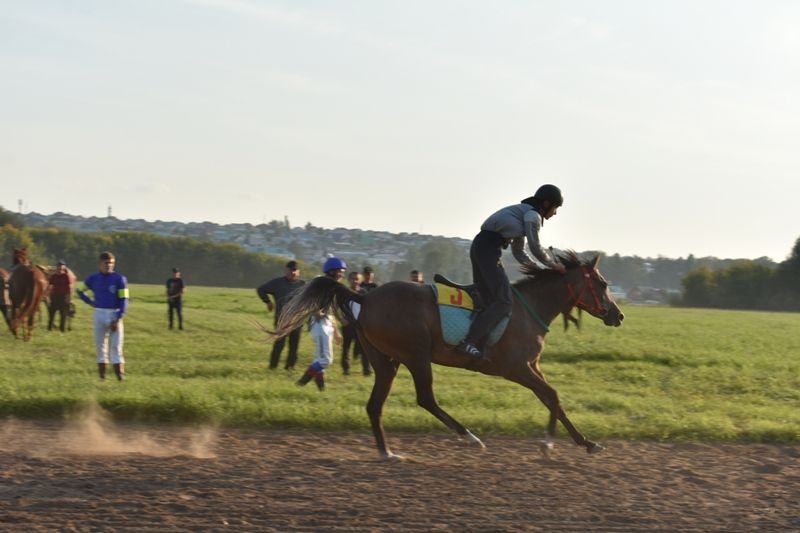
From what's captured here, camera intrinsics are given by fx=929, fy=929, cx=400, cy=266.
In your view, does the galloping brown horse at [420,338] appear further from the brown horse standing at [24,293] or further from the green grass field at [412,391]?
the brown horse standing at [24,293]

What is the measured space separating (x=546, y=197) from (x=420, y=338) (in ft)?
6.45

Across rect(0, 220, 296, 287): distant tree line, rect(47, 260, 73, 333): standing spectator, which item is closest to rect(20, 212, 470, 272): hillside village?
rect(0, 220, 296, 287): distant tree line

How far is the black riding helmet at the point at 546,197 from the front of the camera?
9.51m

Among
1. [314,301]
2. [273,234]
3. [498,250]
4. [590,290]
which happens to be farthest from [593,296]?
[273,234]

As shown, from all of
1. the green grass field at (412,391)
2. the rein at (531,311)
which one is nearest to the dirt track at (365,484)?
the green grass field at (412,391)

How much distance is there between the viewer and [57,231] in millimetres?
99250

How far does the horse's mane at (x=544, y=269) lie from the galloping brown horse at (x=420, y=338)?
114mm

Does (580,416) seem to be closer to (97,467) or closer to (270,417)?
(270,417)

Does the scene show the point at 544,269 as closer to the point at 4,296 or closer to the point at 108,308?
the point at 108,308

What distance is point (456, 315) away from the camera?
917 centimetres

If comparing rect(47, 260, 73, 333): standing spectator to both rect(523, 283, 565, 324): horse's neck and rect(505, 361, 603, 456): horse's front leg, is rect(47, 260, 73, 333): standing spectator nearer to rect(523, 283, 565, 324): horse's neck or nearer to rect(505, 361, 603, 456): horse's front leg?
rect(523, 283, 565, 324): horse's neck

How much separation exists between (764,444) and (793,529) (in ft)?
13.8

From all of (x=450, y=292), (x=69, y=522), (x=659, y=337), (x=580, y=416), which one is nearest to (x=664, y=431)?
(x=580, y=416)

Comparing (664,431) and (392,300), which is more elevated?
(392,300)
